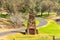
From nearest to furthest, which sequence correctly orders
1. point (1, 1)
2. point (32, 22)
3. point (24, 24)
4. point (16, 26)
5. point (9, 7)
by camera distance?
1. point (1, 1)
2. point (9, 7)
3. point (32, 22)
4. point (16, 26)
5. point (24, 24)

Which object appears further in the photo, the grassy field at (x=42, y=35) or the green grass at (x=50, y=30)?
the green grass at (x=50, y=30)

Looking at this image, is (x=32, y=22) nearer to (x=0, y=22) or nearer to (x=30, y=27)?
(x=30, y=27)

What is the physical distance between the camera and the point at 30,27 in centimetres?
4853

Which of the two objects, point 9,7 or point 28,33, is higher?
point 9,7

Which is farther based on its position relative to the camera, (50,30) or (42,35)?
(50,30)

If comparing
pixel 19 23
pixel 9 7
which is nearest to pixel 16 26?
pixel 19 23

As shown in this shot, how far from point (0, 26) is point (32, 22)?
1418 cm

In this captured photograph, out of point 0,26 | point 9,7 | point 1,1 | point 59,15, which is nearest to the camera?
point 1,1

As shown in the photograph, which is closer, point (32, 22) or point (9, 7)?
point (9, 7)

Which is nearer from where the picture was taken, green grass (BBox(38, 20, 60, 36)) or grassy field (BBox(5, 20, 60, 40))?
grassy field (BBox(5, 20, 60, 40))

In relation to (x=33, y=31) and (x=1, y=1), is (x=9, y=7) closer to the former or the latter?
(x=1, y=1)

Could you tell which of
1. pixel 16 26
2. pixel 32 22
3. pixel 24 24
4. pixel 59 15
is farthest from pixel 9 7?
pixel 59 15

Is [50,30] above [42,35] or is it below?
above

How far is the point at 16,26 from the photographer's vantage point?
2547 inches
